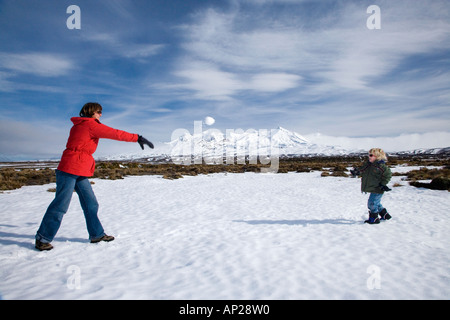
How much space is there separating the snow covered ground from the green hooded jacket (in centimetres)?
85

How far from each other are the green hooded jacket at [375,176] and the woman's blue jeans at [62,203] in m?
5.42

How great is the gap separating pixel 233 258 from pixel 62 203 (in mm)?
2653

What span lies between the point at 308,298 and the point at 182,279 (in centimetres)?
143

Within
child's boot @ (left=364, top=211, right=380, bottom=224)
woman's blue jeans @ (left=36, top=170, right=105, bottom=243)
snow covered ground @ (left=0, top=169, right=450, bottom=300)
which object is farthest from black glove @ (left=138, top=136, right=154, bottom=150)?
child's boot @ (left=364, top=211, right=380, bottom=224)

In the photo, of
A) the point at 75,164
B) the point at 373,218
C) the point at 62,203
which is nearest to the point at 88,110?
the point at 75,164

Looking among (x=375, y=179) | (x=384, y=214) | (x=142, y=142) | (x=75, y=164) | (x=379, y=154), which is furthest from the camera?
(x=384, y=214)

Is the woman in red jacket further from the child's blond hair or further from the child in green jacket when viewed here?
the child's blond hair

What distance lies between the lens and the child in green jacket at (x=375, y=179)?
4.97 metres

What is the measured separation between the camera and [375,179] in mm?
5043

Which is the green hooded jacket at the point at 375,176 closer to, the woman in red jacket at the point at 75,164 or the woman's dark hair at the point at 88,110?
the woman in red jacket at the point at 75,164

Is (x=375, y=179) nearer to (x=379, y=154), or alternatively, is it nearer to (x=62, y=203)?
(x=379, y=154)

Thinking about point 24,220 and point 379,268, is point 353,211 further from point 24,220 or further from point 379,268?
point 24,220

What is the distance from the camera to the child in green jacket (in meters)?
4.97

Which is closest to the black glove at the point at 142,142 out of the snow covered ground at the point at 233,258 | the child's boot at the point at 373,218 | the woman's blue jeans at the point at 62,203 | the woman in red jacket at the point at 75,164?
the woman in red jacket at the point at 75,164
